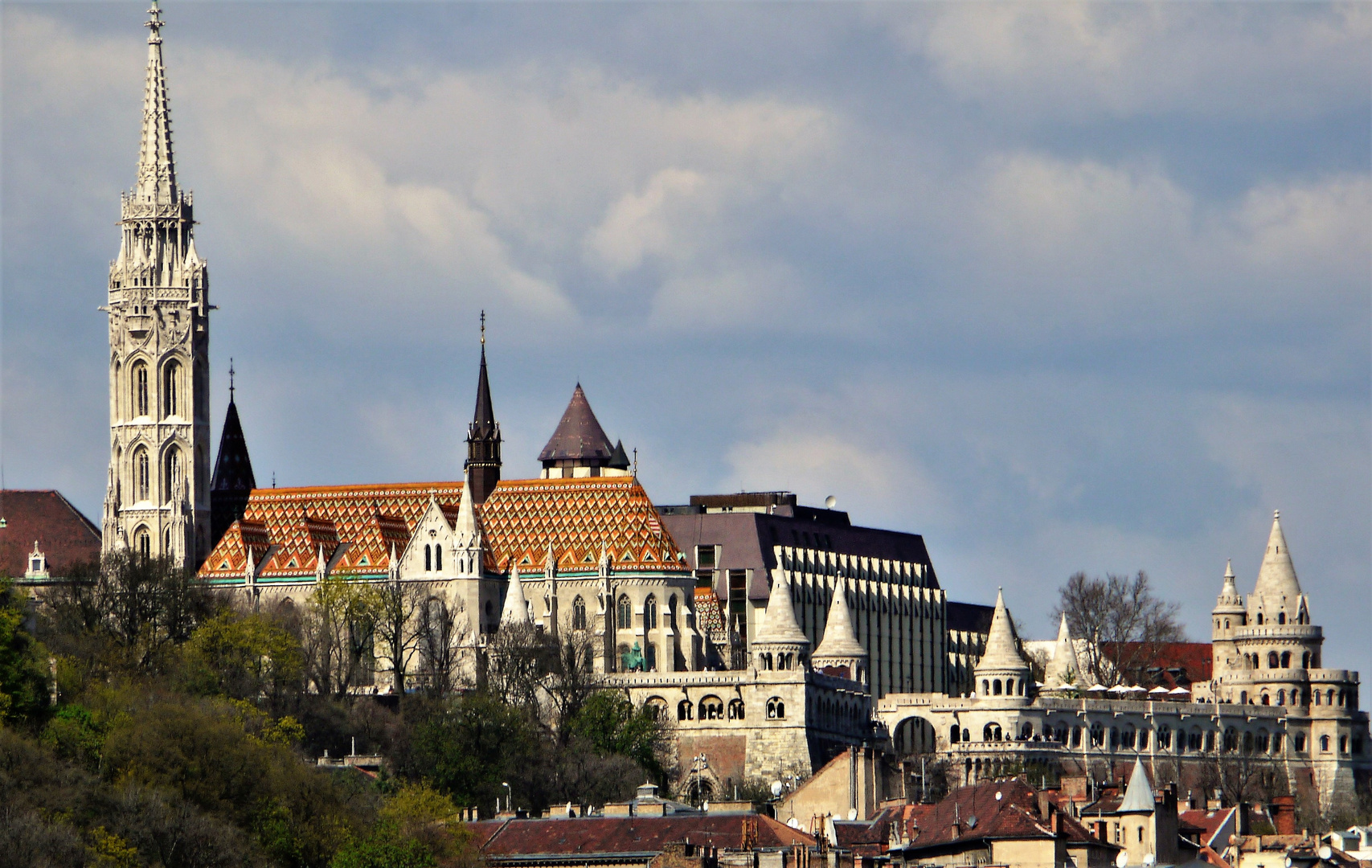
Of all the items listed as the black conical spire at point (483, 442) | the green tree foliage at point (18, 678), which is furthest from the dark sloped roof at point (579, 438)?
the green tree foliage at point (18, 678)

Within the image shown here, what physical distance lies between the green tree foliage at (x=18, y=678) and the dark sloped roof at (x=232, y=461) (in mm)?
56981

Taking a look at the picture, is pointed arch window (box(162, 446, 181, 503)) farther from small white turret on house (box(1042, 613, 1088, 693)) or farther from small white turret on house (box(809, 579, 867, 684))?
small white turret on house (box(1042, 613, 1088, 693))

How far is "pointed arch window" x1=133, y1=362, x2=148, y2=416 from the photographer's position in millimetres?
177625

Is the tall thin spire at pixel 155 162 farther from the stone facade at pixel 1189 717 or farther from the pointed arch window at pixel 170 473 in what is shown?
the stone facade at pixel 1189 717

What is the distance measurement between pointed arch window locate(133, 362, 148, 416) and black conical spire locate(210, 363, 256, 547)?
6.65m

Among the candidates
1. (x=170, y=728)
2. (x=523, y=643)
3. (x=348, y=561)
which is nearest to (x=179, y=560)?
(x=348, y=561)

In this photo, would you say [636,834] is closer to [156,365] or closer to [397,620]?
[397,620]

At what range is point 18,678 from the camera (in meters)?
121

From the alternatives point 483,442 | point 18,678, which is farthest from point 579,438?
point 18,678

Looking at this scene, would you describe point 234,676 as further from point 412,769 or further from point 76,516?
point 76,516

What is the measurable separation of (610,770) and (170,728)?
30505 millimetres

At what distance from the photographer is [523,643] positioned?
164625mm

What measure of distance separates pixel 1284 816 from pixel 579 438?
53486 mm

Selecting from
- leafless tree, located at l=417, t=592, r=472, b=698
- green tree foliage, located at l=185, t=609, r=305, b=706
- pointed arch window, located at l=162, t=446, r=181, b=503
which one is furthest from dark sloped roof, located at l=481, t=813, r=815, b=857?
pointed arch window, located at l=162, t=446, r=181, b=503
